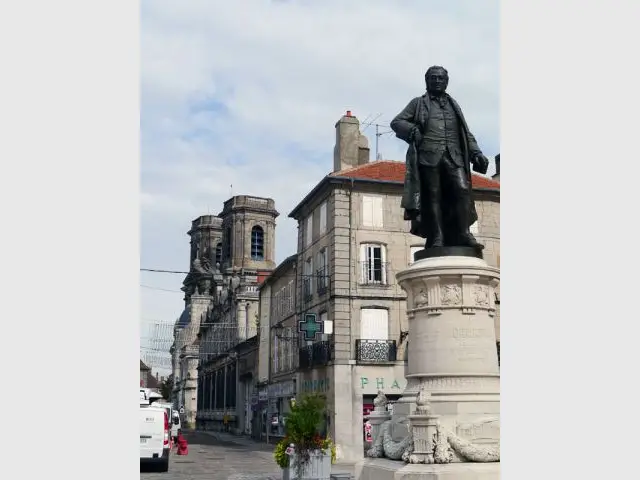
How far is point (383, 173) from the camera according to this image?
31812 mm

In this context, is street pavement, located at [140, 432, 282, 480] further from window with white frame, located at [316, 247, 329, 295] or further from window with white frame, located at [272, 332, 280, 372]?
window with white frame, located at [272, 332, 280, 372]

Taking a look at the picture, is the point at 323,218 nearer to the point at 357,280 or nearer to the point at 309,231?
the point at 309,231

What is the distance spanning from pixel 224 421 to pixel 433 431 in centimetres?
5162

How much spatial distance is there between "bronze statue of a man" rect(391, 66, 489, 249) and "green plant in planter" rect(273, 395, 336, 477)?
3.41 m

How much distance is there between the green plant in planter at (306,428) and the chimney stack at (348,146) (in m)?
21.3

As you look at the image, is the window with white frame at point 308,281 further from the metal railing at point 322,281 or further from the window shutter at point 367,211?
the window shutter at point 367,211

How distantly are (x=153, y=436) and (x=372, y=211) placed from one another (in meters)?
14.9

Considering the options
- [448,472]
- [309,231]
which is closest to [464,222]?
[448,472]

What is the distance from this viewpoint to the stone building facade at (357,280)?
29469mm

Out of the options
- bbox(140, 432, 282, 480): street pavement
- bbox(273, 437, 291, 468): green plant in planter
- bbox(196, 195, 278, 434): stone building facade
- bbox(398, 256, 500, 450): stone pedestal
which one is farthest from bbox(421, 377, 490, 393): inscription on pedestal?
bbox(196, 195, 278, 434): stone building facade

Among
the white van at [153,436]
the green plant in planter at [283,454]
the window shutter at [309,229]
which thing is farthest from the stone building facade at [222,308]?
the green plant in planter at [283,454]

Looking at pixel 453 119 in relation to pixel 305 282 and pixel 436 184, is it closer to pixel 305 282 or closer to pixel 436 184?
pixel 436 184

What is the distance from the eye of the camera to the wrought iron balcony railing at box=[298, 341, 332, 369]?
3038 cm

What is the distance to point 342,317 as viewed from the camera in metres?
30.0
